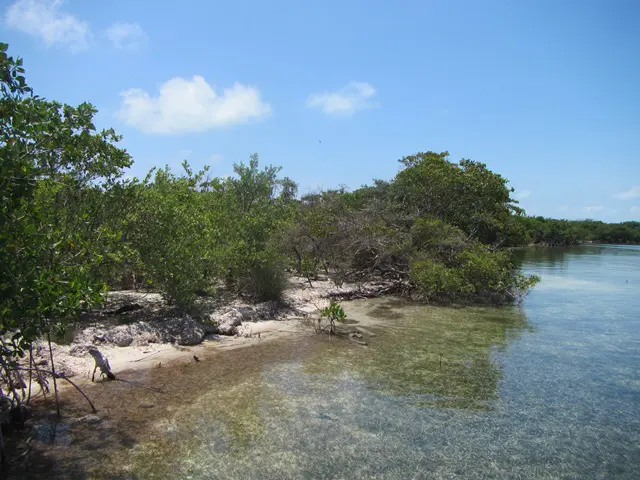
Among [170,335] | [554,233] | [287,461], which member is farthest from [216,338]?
[554,233]

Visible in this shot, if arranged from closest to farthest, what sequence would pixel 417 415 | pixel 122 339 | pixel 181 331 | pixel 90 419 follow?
pixel 90 419 < pixel 417 415 < pixel 122 339 < pixel 181 331

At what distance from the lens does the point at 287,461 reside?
6570 millimetres

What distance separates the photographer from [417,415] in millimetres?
8219

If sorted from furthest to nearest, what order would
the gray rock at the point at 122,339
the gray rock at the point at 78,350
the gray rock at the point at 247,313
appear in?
the gray rock at the point at 247,313, the gray rock at the point at 122,339, the gray rock at the point at 78,350

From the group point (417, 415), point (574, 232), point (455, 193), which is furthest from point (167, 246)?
point (574, 232)

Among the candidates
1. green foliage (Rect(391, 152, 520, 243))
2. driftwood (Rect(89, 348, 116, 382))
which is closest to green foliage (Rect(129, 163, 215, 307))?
driftwood (Rect(89, 348, 116, 382))

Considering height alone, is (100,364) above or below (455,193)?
below

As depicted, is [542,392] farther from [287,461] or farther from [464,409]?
[287,461]

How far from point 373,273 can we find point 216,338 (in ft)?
39.1

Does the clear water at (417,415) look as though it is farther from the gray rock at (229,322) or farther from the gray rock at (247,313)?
the gray rock at (247,313)

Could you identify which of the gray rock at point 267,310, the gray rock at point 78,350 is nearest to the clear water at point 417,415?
the gray rock at point 267,310

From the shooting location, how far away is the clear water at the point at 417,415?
21.5 feet

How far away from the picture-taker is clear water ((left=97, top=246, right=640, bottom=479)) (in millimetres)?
6539

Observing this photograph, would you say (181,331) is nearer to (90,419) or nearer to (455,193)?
(90,419)
